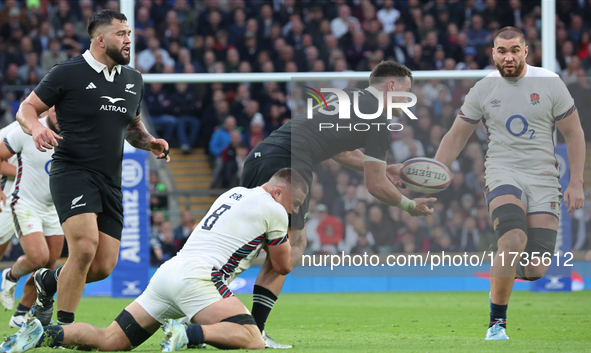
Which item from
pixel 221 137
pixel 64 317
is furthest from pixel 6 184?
pixel 221 137

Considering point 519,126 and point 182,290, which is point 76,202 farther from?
point 519,126

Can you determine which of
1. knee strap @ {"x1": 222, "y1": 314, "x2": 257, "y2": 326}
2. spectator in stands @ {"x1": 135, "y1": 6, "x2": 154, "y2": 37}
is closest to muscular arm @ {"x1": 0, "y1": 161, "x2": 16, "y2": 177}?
knee strap @ {"x1": 222, "y1": 314, "x2": 257, "y2": 326}

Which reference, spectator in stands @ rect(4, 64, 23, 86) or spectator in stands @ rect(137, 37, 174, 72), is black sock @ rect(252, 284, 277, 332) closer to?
spectator in stands @ rect(137, 37, 174, 72)

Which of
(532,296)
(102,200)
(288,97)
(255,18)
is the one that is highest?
(255,18)

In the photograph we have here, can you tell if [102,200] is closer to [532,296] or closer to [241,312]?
[241,312]

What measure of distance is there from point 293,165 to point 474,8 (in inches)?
501

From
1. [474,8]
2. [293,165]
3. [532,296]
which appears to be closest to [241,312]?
[293,165]

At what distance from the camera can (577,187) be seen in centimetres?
625

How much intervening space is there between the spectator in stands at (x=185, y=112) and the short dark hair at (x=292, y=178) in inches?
362

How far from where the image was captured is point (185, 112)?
46.5 ft

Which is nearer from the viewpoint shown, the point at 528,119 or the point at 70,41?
the point at 528,119

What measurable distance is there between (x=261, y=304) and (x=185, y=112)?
30.1 ft

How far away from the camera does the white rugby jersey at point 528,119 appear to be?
617cm

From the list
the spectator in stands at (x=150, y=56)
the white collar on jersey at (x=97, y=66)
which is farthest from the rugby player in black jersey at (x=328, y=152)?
the spectator in stands at (x=150, y=56)
